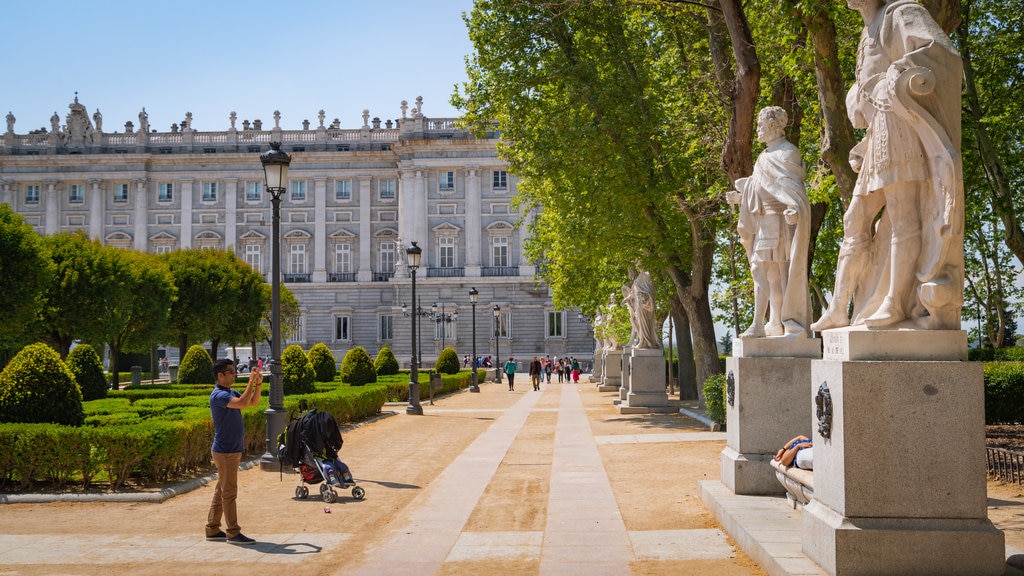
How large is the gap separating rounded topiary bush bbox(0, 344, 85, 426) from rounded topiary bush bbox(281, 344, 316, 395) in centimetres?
951

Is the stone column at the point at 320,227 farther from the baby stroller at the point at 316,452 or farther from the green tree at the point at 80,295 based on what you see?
the baby stroller at the point at 316,452

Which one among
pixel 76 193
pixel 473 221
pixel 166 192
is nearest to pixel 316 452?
pixel 473 221

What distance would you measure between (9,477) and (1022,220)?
2493 cm

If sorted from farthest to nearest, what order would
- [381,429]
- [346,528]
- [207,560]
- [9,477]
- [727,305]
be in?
1. [727,305]
2. [381,429]
3. [9,477]
4. [346,528]
5. [207,560]

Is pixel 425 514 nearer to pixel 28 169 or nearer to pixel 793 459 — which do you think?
pixel 793 459

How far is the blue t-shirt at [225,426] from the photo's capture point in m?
8.41

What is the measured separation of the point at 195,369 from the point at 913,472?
30.3 metres

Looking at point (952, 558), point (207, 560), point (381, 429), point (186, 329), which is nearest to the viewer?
point (952, 558)

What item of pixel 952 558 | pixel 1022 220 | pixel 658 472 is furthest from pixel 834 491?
pixel 1022 220

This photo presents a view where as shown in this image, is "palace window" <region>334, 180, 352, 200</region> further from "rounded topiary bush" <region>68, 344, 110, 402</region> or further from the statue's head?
the statue's head

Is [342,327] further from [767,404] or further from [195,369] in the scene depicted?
[767,404]

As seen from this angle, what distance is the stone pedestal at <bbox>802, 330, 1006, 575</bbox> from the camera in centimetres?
558

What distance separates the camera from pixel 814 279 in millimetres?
22781

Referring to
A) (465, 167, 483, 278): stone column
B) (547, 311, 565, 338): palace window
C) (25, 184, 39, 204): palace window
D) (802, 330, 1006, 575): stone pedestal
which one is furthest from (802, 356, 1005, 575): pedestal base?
(25, 184, 39, 204): palace window
